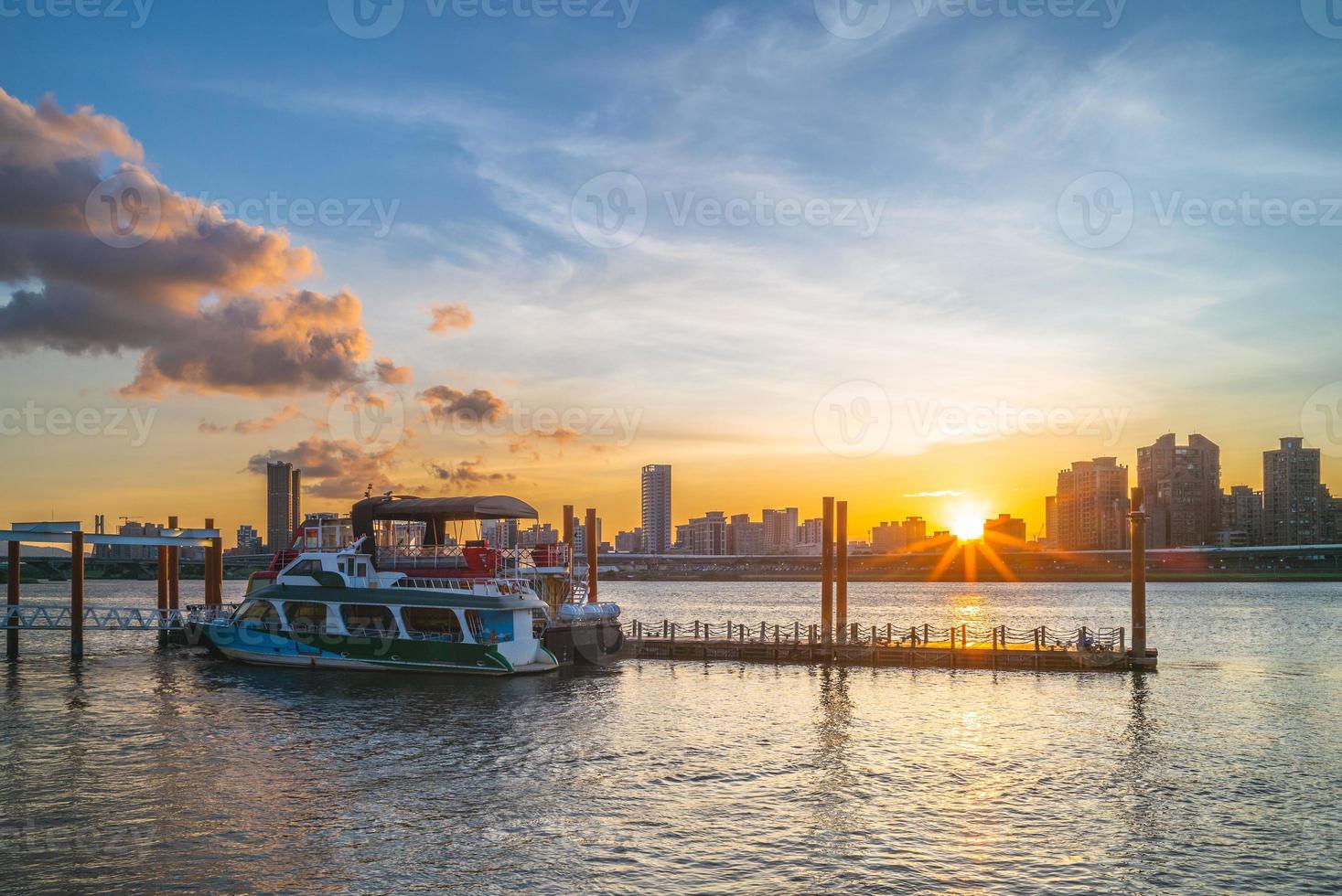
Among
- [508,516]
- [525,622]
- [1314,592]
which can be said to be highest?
[508,516]

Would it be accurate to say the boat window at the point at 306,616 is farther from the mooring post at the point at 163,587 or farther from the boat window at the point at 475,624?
the mooring post at the point at 163,587

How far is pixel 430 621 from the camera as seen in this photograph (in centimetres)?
4988

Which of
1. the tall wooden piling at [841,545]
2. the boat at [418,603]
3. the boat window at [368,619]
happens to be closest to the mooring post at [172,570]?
the boat at [418,603]

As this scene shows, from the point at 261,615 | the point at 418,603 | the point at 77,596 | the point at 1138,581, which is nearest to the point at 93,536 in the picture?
the point at 77,596

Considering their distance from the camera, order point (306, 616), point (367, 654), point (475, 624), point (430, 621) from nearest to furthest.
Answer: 1. point (475, 624)
2. point (430, 621)
3. point (367, 654)
4. point (306, 616)

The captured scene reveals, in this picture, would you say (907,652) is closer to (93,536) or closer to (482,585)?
(482,585)

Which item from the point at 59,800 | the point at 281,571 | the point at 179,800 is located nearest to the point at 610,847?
the point at 179,800

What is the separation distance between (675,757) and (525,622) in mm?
18786

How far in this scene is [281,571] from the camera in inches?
2085

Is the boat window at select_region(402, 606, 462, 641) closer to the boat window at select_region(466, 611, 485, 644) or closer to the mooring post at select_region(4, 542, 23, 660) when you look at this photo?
the boat window at select_region(466, 611, 485, 644)

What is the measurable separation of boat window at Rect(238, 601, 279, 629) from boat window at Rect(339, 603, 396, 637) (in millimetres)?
4851

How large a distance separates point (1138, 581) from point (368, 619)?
1580 inches

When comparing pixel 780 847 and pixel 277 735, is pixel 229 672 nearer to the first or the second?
pixel 277 735

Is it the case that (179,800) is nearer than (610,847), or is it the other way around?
(610,847)
